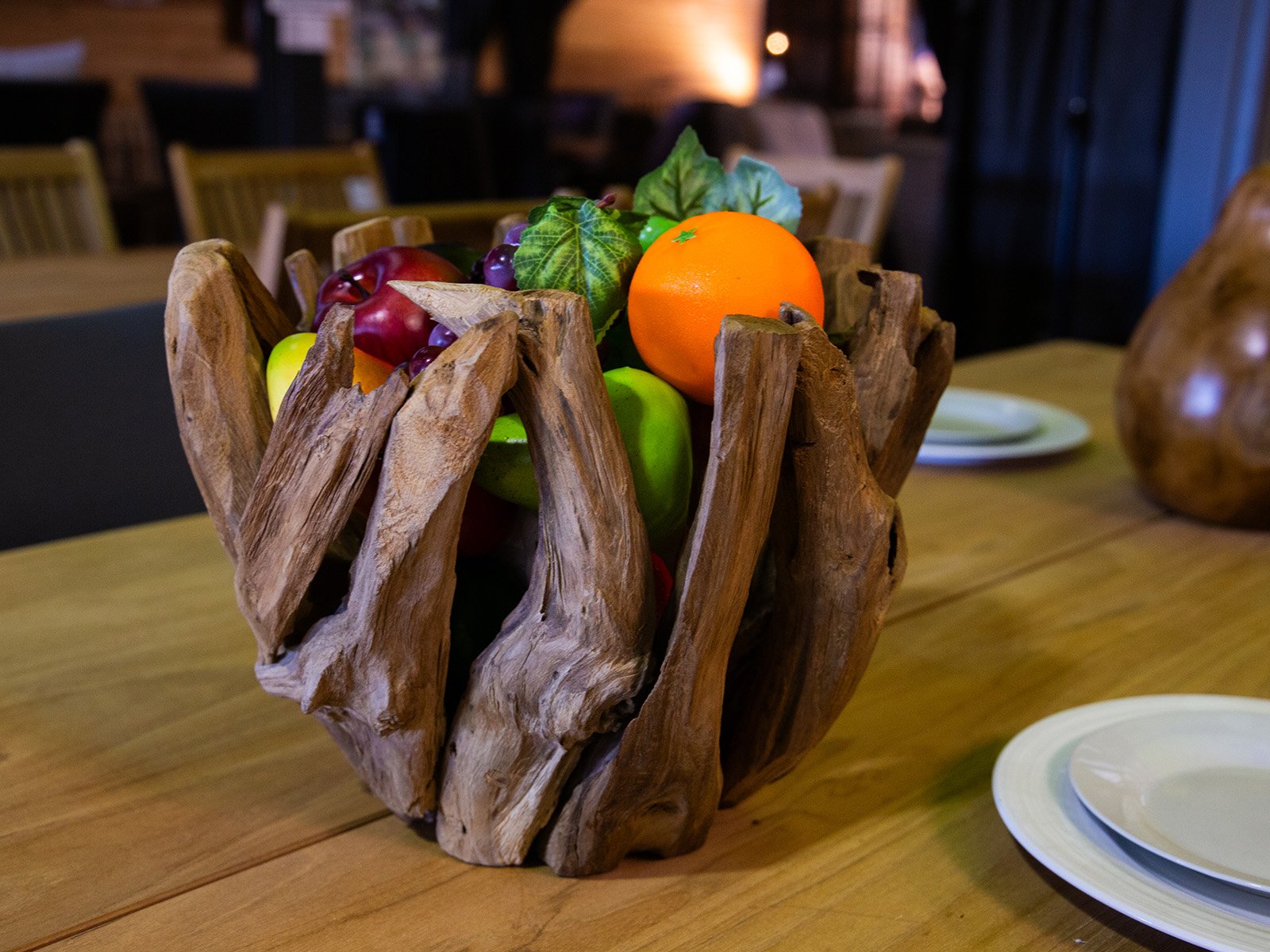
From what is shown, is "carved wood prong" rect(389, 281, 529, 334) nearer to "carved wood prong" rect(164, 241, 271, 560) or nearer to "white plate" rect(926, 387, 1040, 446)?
"carved wood prong" rect(164, 241, 271, 560)

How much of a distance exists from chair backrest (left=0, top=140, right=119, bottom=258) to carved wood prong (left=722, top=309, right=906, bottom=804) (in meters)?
1.78

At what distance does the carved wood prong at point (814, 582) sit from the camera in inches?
15.6

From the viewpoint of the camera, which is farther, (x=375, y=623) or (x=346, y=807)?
(x=346, y=807)

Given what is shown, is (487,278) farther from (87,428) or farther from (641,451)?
(87,428)

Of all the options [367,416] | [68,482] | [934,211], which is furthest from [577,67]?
[367,416]

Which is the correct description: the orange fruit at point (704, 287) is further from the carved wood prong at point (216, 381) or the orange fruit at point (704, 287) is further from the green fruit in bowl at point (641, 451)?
the carved wood prong at point (216, 381)

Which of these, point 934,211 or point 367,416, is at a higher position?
point 367,416

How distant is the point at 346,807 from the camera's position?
49cm

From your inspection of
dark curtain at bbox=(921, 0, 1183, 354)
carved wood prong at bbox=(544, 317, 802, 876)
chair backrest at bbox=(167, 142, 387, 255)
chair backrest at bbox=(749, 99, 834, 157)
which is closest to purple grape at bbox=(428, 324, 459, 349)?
carved wood prong at bbox=(544, 317, 802, 876)

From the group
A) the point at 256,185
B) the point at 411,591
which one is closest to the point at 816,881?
the point at 411,591

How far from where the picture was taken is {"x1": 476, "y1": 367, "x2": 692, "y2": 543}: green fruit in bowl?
405mm

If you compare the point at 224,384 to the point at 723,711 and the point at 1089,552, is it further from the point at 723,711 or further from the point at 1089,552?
the point at 1089,552

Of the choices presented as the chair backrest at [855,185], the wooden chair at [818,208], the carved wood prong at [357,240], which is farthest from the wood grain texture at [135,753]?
the chair backrest at [855,185]

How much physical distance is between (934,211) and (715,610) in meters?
4.64
